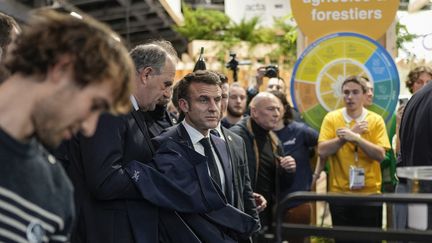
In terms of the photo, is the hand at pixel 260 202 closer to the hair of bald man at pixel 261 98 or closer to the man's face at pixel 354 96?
the hair of bald man at pixel 261 98

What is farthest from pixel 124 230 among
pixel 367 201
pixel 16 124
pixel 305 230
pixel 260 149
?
pixel 260 149

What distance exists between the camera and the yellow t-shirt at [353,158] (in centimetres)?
480

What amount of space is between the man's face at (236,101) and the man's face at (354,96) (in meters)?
0.92

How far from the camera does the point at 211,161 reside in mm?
2998

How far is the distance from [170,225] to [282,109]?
7.60 feet

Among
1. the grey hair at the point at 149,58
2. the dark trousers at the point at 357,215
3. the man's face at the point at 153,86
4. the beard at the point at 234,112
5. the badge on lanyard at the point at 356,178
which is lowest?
the dark trousers at the point at 357,215

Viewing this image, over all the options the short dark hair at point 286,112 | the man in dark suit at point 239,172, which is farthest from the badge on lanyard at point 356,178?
the man in dark suit at point 239,172

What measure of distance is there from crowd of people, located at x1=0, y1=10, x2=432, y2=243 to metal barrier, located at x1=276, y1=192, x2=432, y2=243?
271mm

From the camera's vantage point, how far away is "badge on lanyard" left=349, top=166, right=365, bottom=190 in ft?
15.4

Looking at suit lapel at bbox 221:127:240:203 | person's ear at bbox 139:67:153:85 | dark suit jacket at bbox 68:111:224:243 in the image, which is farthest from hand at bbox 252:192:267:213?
person's ear at bbox 139:67:153:85

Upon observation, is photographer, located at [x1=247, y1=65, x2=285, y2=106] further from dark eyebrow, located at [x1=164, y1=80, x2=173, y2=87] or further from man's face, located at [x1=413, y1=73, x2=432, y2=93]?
dark eyebrow, located at [x1=164, y1=80, x2=173, y2=87]

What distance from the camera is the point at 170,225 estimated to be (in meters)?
2.86

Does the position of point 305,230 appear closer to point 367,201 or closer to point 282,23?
point 367,201

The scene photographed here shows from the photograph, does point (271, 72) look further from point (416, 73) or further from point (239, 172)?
point (239, 172)
